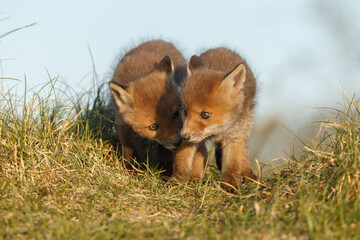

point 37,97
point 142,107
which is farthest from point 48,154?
point 142,107

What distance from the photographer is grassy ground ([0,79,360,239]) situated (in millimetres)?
2725

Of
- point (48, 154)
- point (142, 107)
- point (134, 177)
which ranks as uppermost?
point (142, 107)

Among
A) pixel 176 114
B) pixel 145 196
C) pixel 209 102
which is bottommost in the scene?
pixel 145 196

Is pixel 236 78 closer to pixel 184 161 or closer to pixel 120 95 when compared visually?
pixel 184 161

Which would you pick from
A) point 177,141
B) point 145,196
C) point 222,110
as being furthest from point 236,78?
point 145,196

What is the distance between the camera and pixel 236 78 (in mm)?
4332

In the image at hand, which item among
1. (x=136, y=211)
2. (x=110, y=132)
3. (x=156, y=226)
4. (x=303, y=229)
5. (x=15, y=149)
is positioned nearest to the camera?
(x=303, y=229)

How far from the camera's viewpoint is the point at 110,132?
583cm

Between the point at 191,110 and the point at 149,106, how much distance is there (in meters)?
0.74

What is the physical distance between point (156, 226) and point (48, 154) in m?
1.91

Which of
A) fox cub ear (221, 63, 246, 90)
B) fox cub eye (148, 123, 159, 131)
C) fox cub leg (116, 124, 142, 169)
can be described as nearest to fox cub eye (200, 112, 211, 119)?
fox cub ear (221, 63, 246, 90)

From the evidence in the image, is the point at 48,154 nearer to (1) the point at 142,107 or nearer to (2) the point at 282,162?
(1) the point at 142,107

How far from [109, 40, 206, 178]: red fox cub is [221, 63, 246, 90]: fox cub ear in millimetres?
700

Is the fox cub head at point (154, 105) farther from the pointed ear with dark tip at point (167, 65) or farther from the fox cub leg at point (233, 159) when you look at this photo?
the fox cub leg at point (233, 159)
